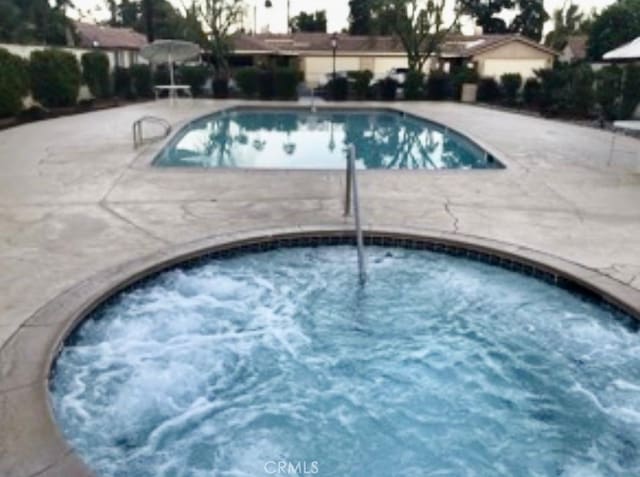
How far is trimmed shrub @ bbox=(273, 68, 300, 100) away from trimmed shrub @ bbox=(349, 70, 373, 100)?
2295 millimetres

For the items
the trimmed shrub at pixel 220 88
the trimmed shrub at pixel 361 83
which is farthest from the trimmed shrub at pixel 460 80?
the trimmed shrub at pixel 220 88

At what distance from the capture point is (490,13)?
46.0 m

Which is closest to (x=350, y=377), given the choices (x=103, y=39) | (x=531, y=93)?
(x=531, y=93)

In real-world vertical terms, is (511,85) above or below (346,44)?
below

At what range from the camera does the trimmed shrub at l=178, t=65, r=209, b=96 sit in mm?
23766

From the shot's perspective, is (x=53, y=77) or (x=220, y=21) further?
(x=220, y=21)

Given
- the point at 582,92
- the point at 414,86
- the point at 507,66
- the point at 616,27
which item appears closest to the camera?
the point at 582,92

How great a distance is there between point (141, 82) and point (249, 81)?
4.39 metres

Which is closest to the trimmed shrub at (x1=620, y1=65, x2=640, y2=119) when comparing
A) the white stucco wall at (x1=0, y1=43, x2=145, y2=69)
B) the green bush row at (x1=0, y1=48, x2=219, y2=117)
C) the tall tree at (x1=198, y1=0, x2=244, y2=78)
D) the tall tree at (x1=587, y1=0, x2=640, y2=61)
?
the tall tree at (x1=587, y1=0, x2=640, y2=61)

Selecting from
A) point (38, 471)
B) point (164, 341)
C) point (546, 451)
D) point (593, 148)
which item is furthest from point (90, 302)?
point (593, 148)

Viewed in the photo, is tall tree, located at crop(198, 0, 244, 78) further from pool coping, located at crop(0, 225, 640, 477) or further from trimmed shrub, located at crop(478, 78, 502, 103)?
pool coping, located at crop(0, 225, 640, 477)

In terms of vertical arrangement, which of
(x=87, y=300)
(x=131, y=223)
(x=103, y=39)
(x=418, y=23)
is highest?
(x=418, y=23)

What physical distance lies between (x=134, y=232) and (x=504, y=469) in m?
4.00
